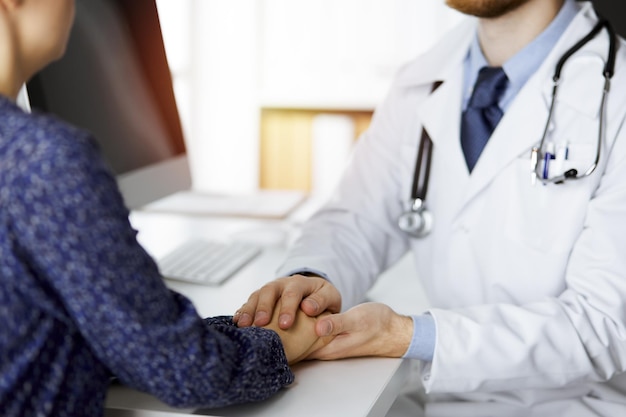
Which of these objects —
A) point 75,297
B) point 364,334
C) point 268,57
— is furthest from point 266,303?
point 268,57

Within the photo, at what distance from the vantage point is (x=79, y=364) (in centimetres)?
74

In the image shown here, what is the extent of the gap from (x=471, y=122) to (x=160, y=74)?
2.03 ft

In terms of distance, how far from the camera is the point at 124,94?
1503 millimetres

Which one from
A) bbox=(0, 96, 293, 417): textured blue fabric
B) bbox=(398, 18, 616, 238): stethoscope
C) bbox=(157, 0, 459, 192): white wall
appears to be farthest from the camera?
bbox=(157, 0, 459, 192): white wall

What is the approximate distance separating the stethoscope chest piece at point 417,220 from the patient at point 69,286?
72 cm

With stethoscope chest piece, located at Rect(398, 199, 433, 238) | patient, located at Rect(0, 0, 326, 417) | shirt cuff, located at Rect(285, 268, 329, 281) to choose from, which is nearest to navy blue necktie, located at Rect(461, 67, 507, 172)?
stethoscope chest piece, located at Rect(398, 199, 433, 238)

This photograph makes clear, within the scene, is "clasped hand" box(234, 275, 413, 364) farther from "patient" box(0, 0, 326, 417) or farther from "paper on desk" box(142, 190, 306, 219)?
"paper on desk" box(142, 190, 306, 219)

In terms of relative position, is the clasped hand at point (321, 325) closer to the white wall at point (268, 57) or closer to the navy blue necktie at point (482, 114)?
the navy blue necktie at point (482, 114)

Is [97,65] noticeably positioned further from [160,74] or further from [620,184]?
[620,184]

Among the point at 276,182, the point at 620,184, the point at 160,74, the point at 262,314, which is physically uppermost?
the point at 160,74

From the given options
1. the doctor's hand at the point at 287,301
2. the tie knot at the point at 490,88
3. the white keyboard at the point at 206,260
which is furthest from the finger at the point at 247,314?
the tie knot at the point at 490,88

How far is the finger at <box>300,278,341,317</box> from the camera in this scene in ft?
3.51

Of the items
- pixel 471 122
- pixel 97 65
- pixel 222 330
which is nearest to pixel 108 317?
pixel 222 330

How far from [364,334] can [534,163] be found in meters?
0.46
